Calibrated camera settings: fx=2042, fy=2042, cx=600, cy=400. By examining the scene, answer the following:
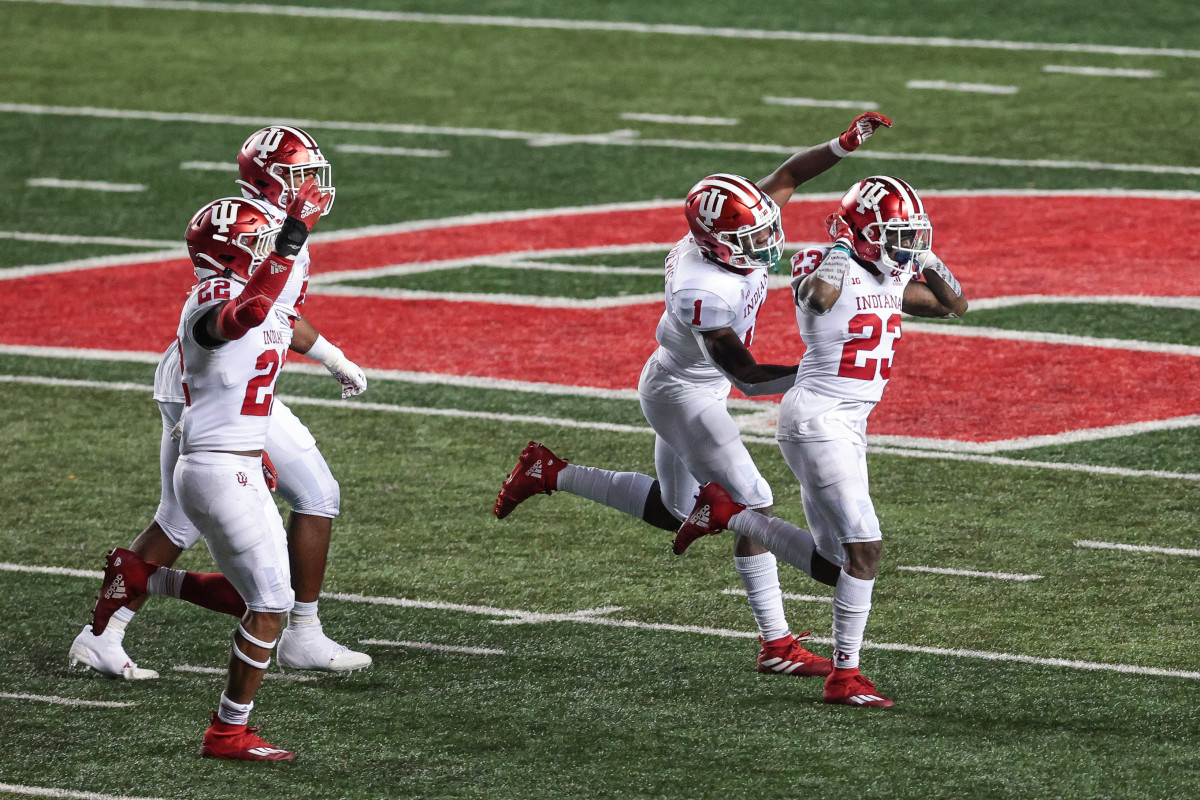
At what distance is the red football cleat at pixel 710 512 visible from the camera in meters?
6.94

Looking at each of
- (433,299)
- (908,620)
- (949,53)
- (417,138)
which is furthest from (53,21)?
(908,620)

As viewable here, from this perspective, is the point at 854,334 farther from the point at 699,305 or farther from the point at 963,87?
the point at 963,87

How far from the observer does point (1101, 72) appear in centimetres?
1938

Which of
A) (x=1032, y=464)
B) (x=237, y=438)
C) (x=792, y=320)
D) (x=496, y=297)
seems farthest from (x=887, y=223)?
(x=496, y=297)

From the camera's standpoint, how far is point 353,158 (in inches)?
656

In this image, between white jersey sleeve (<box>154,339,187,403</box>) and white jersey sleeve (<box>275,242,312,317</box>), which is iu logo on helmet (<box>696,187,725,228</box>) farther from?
white jersey sleeve (<box>154,339,187,403</box>)

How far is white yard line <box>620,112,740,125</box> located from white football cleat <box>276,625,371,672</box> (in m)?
11.3

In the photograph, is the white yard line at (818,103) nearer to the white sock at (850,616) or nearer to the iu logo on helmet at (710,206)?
the iu logo on helmet at (710,206)

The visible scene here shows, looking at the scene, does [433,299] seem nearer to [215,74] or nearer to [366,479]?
[366,479]

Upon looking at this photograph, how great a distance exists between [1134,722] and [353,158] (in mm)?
11389

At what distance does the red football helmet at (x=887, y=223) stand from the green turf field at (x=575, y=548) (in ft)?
4.61

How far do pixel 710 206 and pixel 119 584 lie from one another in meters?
2.35

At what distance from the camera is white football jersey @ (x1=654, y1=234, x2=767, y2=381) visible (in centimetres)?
683

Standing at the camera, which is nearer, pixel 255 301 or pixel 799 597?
pixel 255 301
